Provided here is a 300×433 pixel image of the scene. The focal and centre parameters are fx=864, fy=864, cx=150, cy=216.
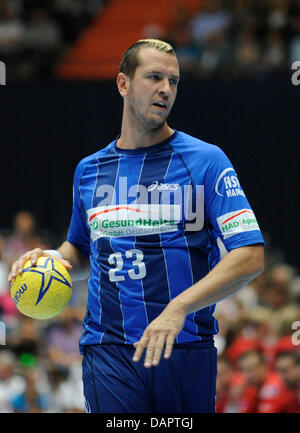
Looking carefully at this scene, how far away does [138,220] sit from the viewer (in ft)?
13.6

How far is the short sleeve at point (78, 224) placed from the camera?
4.56 meters

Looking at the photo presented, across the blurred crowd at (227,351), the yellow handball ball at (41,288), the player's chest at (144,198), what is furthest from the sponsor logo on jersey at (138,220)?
the blurred crowd at (227,351)

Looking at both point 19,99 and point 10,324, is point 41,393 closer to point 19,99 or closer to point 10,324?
point 10,324

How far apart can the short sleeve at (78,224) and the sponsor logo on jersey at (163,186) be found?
51 centimetres

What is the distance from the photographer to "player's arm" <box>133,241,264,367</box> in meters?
3.55

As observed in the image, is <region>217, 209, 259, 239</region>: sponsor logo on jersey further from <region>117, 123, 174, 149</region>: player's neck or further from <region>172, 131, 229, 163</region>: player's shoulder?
<region>117, 123, 174, 149</region>: player's neck

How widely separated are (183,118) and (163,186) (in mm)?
7779

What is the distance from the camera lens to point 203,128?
464 inches

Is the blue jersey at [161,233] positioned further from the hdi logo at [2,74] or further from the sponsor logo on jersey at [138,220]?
the hdi logo at [2,74]

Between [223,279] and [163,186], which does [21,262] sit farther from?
[223,279]

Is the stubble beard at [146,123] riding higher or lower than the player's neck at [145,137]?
higher

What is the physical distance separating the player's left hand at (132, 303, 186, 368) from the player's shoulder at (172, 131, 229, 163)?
0.85 metres

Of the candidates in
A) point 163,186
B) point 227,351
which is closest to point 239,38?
point 227,351

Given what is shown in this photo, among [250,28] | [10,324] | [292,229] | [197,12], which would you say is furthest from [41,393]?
[197,12]
